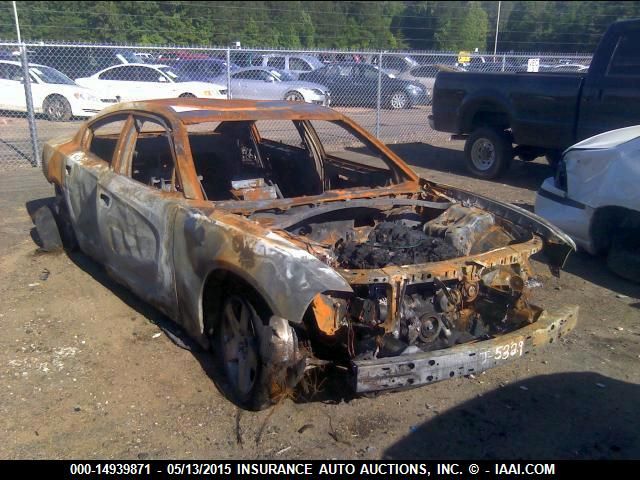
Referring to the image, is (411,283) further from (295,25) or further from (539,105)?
(295,25)

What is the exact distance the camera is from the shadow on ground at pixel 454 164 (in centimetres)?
996

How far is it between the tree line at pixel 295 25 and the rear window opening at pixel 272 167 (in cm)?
2414

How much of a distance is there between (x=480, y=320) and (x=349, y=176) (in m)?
1.86

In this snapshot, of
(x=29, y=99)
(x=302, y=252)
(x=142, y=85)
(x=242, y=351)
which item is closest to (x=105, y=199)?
(x=242, y=351)

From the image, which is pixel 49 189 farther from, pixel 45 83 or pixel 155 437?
pixel 45 83

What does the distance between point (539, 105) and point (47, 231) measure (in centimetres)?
647

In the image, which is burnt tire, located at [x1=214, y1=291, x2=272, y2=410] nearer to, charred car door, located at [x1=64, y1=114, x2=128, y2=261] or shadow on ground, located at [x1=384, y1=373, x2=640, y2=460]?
shadow on ground, located at [x1=384, y1=373, x2=640, y2=460]

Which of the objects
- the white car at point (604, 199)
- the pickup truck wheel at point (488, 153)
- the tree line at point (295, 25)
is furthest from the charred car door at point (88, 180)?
the tree line at point (295, 25)

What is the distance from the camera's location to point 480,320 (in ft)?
13.1

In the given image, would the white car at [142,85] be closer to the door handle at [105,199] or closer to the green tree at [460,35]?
the door handle at [105,199]

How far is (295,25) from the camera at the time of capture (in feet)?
119

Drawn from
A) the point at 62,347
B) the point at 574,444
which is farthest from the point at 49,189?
the point at 574,444
